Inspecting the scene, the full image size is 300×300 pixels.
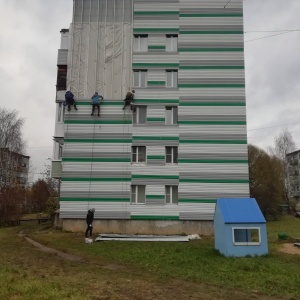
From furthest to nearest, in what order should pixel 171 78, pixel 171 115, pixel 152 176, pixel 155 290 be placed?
pixel 171 78, pixel 171 115, pixel 152 176, pixel 155 290

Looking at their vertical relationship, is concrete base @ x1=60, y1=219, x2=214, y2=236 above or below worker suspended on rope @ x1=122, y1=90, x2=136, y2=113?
below

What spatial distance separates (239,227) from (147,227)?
422 inches

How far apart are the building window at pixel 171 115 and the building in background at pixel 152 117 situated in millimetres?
75

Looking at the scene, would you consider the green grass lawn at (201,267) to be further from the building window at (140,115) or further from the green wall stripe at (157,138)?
the building window at (140,115)

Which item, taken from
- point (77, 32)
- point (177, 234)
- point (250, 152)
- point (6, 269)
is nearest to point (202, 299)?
point (6, 269)

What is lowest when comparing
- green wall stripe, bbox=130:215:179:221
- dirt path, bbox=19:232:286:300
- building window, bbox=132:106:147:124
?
dirt path, bbox=19:232:286:300

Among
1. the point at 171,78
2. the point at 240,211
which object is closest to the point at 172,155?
the point at 171,78

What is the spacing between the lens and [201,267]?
12594 mm

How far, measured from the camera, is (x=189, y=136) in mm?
25797

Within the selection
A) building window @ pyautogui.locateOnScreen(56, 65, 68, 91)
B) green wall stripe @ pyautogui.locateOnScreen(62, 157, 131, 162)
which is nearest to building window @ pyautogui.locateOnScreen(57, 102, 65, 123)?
building window @ pyautogui.locateOnScreen(56, 65, 68, 91)

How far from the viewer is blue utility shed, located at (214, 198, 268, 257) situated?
14.9 m

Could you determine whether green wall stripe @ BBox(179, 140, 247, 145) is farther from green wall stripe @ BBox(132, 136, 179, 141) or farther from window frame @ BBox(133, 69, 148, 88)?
window frame @ BBox(133, 69, 148, 88)

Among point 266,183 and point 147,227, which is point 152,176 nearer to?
point 147,227

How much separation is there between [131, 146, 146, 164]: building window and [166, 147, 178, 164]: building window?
1753 mm
